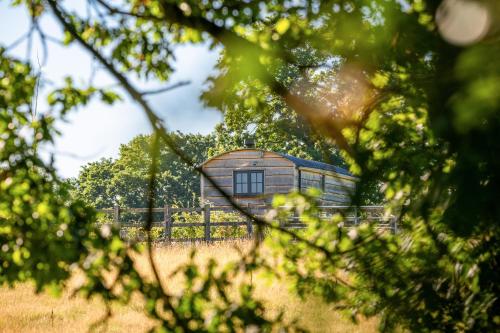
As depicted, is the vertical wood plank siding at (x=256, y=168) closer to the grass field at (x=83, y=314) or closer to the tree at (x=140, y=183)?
the grass field at (x=83, y=314)

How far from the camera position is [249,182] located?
27.9 metres

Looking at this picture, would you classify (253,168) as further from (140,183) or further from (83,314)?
(140,183)

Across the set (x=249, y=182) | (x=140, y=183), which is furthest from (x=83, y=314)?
(x=140, y=183)

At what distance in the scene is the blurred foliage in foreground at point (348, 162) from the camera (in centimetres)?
285

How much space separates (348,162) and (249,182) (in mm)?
23951

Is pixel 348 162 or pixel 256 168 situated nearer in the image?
pixel 348 162

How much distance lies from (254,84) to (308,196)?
40.2 inches

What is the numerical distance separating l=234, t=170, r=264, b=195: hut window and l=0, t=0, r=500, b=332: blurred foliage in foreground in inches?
923

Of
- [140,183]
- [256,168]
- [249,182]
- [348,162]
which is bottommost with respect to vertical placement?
[348,162]

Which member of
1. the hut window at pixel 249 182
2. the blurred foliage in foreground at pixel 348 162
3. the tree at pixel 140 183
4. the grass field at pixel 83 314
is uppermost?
the tree at pixel 140 183

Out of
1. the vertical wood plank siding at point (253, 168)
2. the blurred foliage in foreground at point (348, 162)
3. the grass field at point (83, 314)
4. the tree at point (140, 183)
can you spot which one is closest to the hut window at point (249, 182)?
the vertical wood plank siding at point (253, 168)

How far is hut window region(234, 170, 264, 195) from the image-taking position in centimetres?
2788

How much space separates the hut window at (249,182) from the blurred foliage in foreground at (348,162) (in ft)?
76.9

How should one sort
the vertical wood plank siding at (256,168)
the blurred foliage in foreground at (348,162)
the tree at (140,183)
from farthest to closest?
1. the tree at (140,183)
2. the vertical wood plank siding at (256,168)
3. the blurred foliage in foreground at (348,162)
